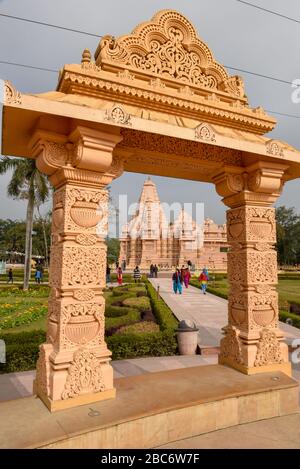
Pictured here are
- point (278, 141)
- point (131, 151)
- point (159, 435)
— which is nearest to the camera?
point (159, 435)

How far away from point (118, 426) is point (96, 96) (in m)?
3.40

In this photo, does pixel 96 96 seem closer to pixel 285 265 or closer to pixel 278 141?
pixel 278 141

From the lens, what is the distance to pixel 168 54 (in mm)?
4047

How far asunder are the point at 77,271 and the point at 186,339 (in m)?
4.76

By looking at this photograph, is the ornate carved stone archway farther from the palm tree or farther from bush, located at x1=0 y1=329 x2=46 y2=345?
the palm tree

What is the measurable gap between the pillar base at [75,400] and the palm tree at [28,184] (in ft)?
54.5

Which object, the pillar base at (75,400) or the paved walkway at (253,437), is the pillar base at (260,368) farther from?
the pillar base at (75,400)

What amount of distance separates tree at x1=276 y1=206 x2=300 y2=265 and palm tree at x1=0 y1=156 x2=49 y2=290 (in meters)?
45.6

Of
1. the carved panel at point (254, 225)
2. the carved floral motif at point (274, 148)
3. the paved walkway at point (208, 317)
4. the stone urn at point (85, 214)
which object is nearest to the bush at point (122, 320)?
the paved walkway at point (208, 317)

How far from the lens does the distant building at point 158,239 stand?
140 ft

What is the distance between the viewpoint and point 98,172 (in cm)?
341

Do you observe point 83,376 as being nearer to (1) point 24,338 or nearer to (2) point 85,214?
(2) point 85,214

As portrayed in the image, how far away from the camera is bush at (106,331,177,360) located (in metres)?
6.78
